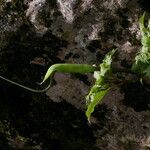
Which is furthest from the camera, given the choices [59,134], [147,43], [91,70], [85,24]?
[59,134]

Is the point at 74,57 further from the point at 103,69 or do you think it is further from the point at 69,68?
the point at 103,69

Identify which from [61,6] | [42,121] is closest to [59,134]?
[42,121]

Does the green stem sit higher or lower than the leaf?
higher

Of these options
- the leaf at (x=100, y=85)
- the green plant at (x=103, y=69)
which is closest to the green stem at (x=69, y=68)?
the green plant at (x=103, y=69)

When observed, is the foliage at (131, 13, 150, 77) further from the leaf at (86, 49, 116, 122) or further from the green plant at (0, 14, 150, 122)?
the leaf at (86, 49, 116, 122)

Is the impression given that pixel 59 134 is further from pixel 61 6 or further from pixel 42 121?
pixel 61 6

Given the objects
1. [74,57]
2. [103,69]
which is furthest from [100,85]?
[74,57]

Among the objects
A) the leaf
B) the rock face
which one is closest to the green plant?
the leaf

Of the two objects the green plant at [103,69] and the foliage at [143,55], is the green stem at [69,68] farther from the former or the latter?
the foliage at [143,55]
